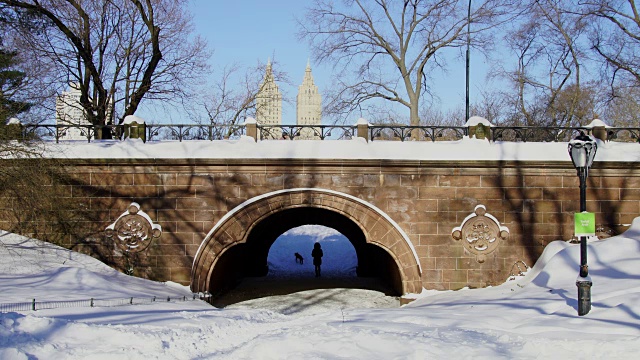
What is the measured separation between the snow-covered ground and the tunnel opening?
2.71 metres

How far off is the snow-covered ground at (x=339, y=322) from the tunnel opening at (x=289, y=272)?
271cm

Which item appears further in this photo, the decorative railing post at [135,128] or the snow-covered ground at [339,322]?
the decorative railing post at [135,128]

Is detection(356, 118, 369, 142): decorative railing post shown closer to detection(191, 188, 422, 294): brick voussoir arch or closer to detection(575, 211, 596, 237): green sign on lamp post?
detection(191, 188, 422, 294): brick voussoir arch

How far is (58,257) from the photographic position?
12672 millimetres

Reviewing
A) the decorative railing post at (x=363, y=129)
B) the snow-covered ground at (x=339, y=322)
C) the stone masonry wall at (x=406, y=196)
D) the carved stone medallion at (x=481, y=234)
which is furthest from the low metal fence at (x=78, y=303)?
the carved stone medallion at (x=481, y=234)

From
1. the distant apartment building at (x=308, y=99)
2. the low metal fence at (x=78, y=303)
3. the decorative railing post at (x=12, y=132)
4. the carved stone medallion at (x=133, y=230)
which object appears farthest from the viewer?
the distant apartment building at (x=308, y=99)

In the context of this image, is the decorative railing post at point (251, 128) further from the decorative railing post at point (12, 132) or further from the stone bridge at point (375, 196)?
the decorative railing post at point (12, 132)

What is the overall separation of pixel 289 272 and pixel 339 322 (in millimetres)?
14955

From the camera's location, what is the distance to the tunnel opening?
51.3 ft

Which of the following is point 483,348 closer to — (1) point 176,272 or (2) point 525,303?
(2) point 525,303

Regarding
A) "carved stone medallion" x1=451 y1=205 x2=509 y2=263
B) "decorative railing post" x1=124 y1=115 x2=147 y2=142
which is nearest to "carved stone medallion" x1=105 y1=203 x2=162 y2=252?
"decorative railing post" x1=124 y1=115 x2=147 y2=142

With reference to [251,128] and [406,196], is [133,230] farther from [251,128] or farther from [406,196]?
[406,196]

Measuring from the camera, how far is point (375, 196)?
1351cm

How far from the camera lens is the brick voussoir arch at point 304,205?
43.8ft
